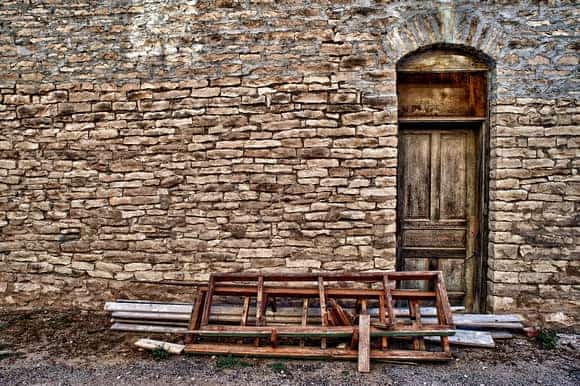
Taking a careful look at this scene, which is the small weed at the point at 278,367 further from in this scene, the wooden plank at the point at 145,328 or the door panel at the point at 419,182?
the door panel at the point at 419,182

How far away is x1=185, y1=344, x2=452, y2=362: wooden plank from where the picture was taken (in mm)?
3252

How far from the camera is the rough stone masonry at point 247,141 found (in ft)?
13.0

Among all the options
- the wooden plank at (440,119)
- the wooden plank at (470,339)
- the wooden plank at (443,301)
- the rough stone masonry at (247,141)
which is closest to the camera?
the wooden plank at (443,301)

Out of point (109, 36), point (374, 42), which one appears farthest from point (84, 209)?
point (374, 42)

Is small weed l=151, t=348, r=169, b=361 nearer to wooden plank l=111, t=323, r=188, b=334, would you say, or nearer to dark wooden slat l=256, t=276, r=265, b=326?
wooden plank l=111, t=323, r=188, b=334

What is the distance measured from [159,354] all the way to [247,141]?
7.56ft

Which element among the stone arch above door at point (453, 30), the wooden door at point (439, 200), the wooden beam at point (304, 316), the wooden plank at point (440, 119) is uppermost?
the stone arch above door at point (453, 30)

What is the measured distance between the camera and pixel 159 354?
11.4 feet

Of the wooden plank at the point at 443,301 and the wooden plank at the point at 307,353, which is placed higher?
the wooden plank at the point at 443,301

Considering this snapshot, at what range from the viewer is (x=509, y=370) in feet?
10.6

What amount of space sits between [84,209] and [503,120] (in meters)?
4.77

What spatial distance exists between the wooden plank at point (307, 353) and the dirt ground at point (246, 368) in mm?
65

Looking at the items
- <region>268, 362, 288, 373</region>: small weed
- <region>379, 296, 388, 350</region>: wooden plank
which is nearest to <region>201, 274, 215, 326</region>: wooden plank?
<region>268, 362, 288, 373</region>: small weed

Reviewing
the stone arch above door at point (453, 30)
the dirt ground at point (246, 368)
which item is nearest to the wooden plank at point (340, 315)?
the dirt ground at point (246, 368)
